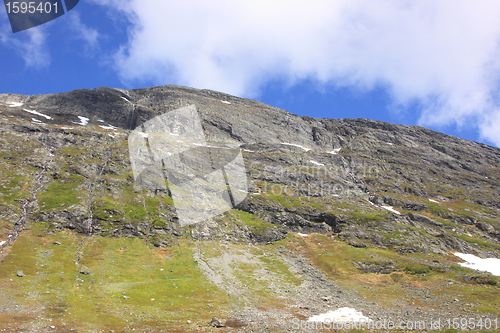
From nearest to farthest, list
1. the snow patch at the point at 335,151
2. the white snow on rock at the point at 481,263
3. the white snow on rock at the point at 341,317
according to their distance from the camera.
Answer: the white snow on rock at the point at 341,317 → the white snow on rock at the point at 481,263 → the snow patch at the point at 335,151

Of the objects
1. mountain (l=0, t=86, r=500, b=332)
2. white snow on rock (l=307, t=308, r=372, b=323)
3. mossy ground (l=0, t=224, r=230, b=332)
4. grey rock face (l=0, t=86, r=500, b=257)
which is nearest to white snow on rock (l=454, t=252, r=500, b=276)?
mountain (l=0, t=86, r=500, b=332)

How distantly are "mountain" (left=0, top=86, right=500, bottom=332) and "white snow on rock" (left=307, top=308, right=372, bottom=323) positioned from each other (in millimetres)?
1546

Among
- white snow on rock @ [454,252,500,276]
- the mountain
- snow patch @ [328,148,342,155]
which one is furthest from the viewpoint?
snow patch @ [328,148,342,155]

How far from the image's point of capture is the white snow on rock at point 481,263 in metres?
67.5

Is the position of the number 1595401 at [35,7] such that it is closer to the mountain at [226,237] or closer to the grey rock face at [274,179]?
the mountain at [226,237]

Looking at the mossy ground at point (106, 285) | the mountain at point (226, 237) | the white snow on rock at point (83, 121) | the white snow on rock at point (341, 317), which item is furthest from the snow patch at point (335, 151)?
the white snow on rock at point (83, 121)

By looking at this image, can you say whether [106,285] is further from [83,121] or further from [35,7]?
[83,121]

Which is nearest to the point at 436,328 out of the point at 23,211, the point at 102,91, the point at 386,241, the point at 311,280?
the point at 311,280

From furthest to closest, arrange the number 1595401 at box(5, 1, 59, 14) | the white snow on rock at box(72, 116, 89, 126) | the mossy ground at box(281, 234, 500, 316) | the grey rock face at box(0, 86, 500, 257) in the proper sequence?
the white snow on rock at box(72, 116, 89, 126) → the grey rock face at box(0, 86, 500, 257) → the mossy ground at box(281, 234, 500, 316) → the number 1595401 at box(5, 1, 59, 14)

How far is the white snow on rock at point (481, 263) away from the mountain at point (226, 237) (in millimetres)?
2792

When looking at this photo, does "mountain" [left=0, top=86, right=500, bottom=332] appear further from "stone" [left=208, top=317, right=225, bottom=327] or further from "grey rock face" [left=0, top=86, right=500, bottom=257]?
"grey rock face" [left=0, top=86, right=500, bottom=257]

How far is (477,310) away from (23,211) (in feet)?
291

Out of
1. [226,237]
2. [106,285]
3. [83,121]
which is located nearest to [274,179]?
[226,237]

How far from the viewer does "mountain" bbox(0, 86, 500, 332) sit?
122 ft
